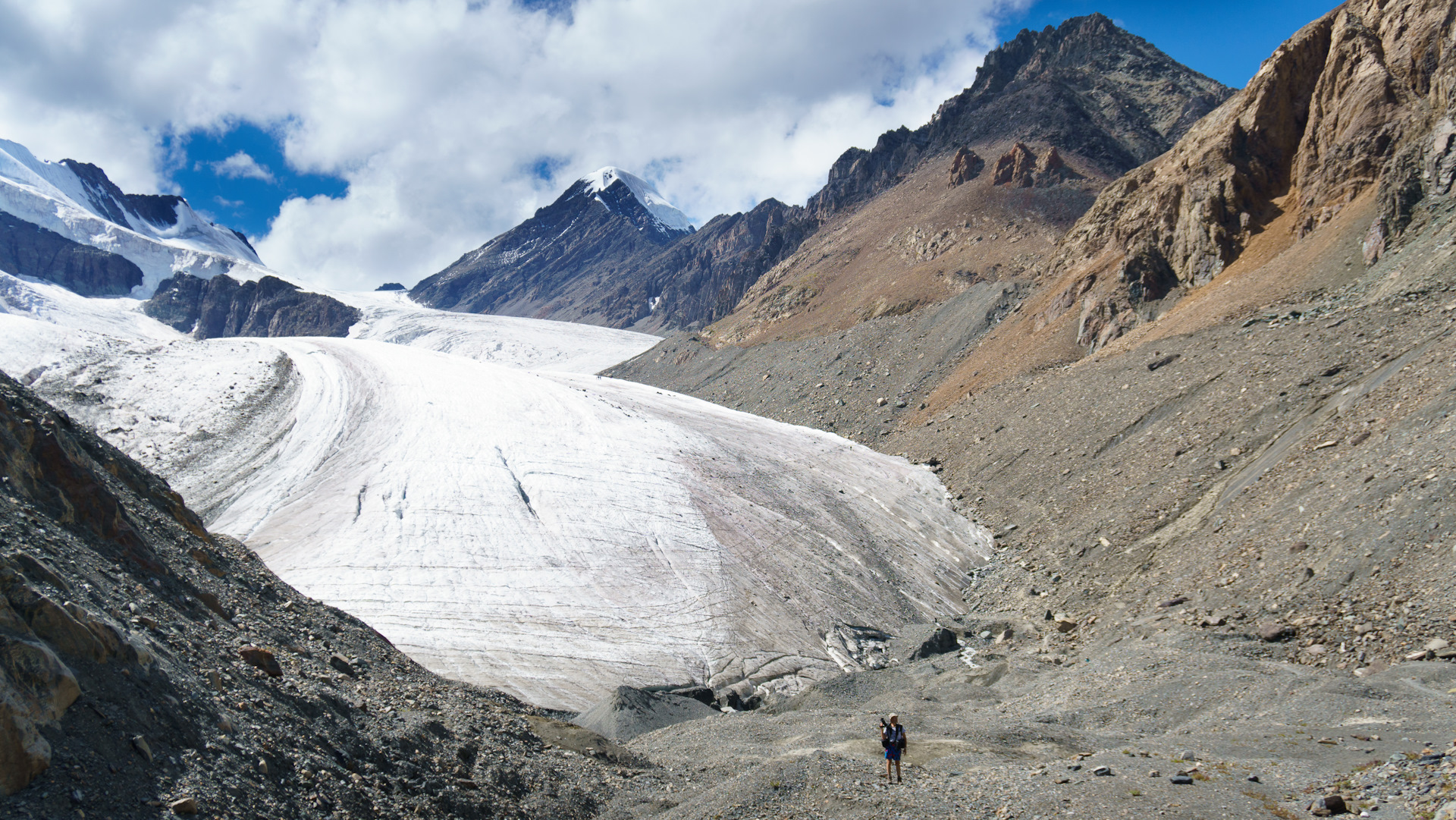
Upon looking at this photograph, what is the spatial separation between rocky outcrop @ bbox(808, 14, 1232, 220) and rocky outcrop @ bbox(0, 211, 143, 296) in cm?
14508

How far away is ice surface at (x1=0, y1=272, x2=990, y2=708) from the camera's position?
74.4 ft

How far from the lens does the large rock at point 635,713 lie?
1789 centimetres

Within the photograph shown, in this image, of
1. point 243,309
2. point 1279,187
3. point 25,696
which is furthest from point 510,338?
point 25,696

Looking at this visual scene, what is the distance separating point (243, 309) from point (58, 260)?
36.5m

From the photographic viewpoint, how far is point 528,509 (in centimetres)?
2786

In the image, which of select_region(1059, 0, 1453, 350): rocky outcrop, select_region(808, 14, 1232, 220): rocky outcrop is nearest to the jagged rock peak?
select_region(808, 14, 1232, 220): rocky outcrop

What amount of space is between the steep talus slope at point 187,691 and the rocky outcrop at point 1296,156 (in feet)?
120

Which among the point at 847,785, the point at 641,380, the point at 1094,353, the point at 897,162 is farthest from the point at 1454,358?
the point at 897,162

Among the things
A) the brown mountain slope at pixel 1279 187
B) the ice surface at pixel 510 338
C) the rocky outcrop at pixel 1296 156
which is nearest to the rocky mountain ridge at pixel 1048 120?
the ice surface at pixel 510 338

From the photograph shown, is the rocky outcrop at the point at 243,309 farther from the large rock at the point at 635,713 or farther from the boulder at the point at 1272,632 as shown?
the boulder at the point at 1272,632

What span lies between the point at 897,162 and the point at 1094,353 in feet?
318

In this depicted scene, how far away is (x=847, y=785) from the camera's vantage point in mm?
11969

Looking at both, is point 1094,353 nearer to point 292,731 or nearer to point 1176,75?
point 292,731

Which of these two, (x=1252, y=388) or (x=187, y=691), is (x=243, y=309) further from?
(x=187, y=691)
